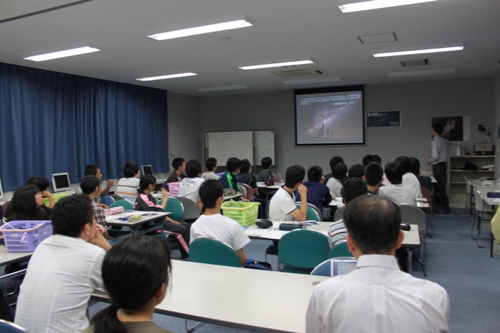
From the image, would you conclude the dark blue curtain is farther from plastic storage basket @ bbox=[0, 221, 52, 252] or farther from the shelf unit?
the shelf unit

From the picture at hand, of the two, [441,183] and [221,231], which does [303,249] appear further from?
[441,183]

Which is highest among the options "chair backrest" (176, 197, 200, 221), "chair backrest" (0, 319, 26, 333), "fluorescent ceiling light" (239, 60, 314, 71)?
"fluorescent ceiling light" (239, 60, 314, 71)

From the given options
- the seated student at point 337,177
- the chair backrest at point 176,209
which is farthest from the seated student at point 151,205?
the seated student at point 337,177

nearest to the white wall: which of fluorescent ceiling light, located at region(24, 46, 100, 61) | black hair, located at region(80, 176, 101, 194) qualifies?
fluorescent ceiling light, located at region(24, 46, 100, 61)

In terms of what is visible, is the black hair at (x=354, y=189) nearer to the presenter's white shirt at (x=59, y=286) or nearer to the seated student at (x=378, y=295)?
the seated student at (x=378, y=295)

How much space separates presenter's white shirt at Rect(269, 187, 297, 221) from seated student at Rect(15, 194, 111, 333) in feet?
7.06

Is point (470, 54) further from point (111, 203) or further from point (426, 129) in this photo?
point (111, 203)

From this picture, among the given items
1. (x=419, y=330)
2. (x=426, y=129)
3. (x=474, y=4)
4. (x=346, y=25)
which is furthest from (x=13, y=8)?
(x=426, y=129)

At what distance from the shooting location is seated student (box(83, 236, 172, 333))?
1.15 metres

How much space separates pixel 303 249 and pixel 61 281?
67.3 inches

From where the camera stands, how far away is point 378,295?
1.19 m

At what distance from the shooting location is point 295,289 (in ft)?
6.85

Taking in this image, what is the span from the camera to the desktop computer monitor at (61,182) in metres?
6.64

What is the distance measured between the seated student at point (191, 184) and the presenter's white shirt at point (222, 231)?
268cm
